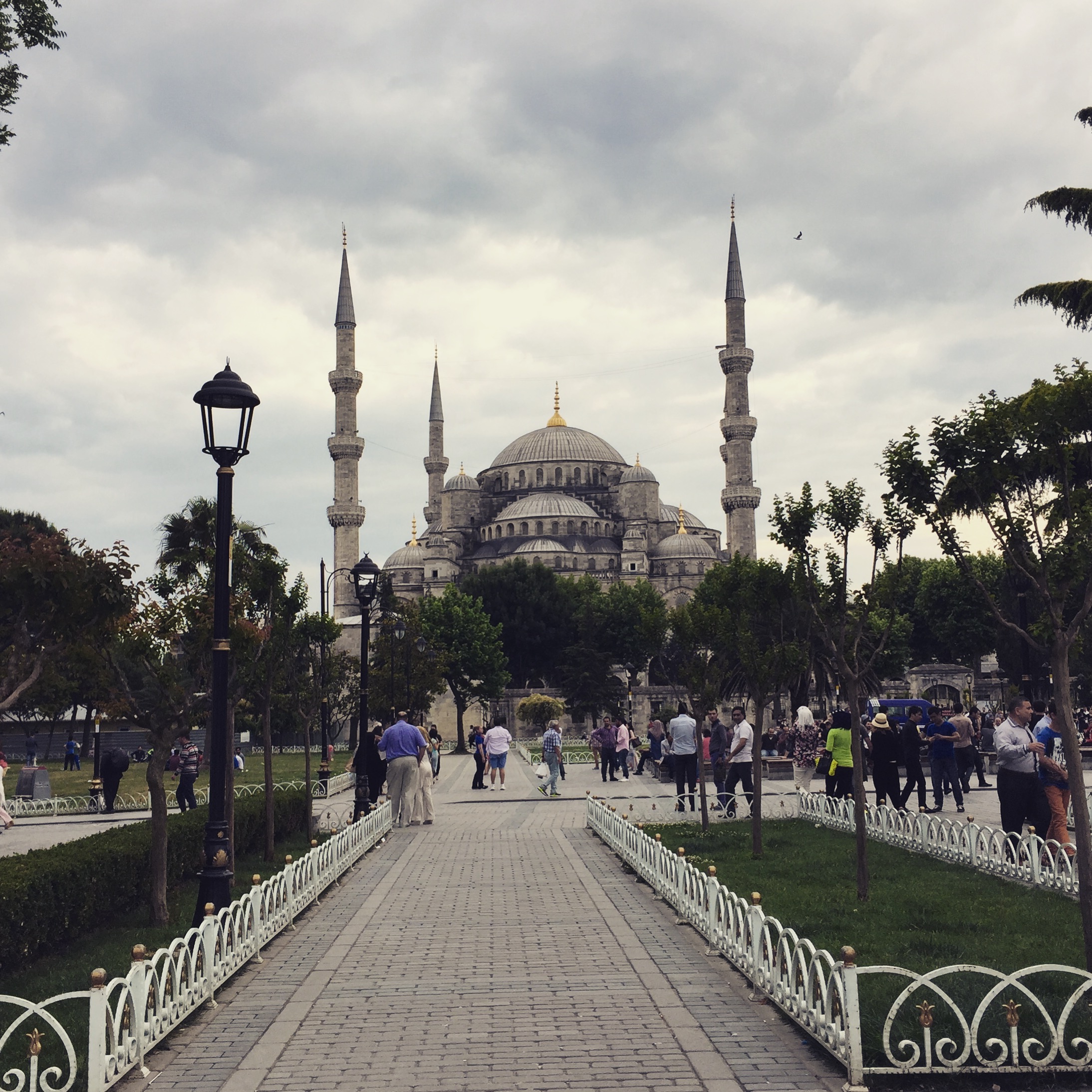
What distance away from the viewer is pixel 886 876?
10047 mm

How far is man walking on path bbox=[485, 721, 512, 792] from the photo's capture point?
72.1ft

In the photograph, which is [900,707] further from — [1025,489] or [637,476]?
[637,476]

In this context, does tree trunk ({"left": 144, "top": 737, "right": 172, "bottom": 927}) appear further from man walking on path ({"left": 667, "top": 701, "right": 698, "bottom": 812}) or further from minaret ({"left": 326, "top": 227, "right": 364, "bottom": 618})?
minaret ({"left": 326, "top": 227, "right": 364, "bottom": 618})

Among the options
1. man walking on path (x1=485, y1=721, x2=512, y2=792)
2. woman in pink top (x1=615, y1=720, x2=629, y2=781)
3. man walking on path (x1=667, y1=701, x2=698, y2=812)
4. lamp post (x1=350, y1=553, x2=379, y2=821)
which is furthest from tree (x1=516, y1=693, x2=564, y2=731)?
lamp post (x1=350, y1=553, x2=379, y2=821)

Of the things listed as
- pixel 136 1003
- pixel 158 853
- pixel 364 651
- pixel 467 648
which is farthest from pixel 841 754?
pixel 467 648

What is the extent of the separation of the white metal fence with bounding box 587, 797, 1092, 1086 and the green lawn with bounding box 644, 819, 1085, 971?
1.37 ft

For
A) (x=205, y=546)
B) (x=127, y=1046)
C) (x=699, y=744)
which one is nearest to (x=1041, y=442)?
(x=127, y=1046)

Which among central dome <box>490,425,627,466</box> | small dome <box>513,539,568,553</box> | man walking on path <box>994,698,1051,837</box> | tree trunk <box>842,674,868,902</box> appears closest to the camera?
tree trunk <box>842,674,868,902</box>

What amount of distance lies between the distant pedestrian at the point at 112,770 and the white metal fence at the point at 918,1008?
46.2 feet

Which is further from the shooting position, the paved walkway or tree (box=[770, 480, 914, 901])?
tree (box=[770, 480, 914, 901])

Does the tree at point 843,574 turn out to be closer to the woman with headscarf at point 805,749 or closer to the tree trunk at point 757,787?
the tree trunk at point 757,787

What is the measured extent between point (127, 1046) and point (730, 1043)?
271cm

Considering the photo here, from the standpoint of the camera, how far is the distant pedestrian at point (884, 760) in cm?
1327

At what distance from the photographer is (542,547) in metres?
74.2
